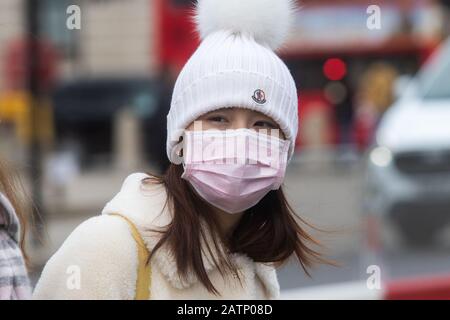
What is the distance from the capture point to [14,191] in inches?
87.9

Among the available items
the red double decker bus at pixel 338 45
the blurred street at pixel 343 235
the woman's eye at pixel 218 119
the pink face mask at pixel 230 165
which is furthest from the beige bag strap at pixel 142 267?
the red double decker bus at pixel 338 45

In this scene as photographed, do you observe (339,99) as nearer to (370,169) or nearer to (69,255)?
(370,169)

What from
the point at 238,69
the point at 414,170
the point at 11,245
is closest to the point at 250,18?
the point at 238,69

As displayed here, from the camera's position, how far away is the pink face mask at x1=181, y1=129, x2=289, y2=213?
213 cm

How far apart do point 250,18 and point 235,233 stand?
0.47 metres

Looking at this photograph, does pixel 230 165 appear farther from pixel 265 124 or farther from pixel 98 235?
pixel 98 235

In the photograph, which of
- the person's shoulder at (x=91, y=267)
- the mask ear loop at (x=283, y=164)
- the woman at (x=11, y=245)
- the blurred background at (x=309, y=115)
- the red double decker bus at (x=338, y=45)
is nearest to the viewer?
the person's shoulder at (x=91, y=267)

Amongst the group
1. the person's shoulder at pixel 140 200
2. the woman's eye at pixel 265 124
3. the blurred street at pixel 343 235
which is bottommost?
the blurred street at pixel 343 235

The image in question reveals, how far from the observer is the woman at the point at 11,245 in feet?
6.88

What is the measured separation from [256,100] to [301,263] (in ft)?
1.48

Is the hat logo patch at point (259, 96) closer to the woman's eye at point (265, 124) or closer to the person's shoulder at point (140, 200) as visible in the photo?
the woman's eye at point (265, 124)

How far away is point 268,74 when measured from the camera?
2195mm

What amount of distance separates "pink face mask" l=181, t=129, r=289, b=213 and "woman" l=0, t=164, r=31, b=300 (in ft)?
1.25

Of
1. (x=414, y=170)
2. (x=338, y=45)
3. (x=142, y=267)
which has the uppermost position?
(x=338, y=45)
